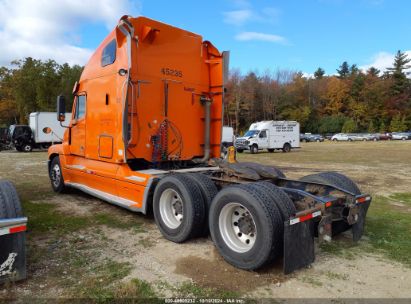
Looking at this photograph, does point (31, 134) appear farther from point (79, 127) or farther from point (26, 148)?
point (79, 127)

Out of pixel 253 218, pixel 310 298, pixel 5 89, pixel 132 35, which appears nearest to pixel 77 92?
pixel 132 35

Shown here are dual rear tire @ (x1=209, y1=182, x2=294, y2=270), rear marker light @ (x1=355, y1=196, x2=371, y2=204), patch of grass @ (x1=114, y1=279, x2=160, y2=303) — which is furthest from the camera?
rear marker light @ (x1=355, y1=196, x2=371, y2=204)

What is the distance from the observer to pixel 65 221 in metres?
6.52

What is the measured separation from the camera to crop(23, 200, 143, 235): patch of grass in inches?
238

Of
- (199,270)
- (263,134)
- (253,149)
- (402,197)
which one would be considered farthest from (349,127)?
(199,270)

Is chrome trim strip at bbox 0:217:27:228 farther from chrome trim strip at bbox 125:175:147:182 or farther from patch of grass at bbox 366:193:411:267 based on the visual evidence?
patch of grass at bbox 366:193:411:267

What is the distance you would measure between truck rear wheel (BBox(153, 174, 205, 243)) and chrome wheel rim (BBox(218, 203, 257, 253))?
0.56m

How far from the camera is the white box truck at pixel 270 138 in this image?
30406 millimetres

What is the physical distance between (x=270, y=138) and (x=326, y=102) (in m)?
70.0

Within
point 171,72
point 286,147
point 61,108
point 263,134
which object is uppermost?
point 171,72

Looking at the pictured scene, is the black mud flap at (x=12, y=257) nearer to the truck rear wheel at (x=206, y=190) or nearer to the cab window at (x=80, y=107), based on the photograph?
the truck rear wheel at (x=206, y=190)

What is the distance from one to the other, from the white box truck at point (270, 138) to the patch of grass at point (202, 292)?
87.2 ft

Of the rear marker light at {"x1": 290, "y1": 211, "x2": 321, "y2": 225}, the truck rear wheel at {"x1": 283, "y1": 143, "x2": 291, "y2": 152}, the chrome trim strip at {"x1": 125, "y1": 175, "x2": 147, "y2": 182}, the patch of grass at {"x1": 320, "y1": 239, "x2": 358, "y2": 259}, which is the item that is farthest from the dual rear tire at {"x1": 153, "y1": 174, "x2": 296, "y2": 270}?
the truck rear wheel at {"x1": 283, "y1": 143, "x2": 291, "y2": 152}

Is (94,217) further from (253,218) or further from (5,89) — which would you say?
(5,89)
